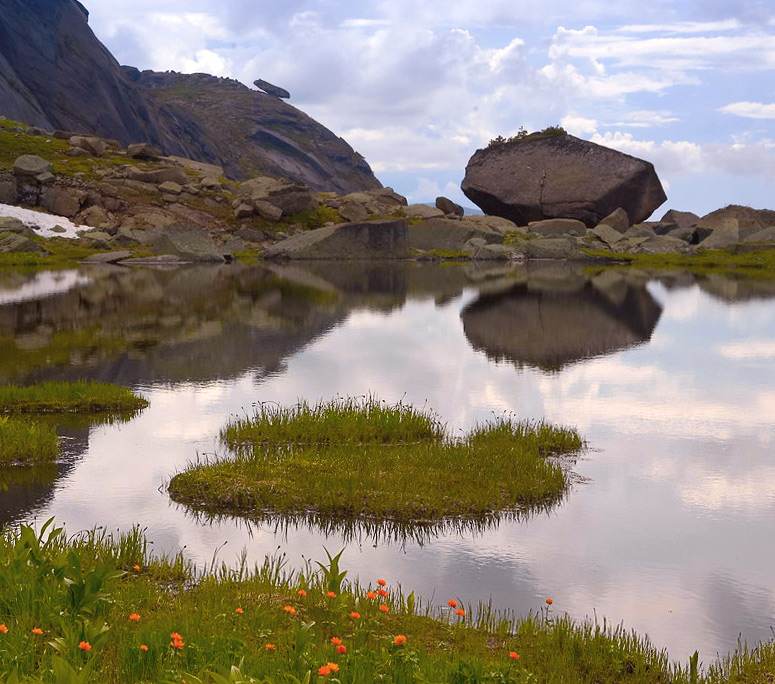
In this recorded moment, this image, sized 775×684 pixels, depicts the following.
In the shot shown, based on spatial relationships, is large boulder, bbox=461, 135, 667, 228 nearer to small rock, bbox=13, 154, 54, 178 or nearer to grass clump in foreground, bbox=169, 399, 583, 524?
small rock, bbox=13, 154, 54, 178

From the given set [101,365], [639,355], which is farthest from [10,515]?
[639,355]

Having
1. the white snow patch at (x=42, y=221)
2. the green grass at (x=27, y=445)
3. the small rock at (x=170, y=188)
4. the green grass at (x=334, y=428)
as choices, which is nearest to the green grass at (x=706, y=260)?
the small rock at (x=170, y=188)

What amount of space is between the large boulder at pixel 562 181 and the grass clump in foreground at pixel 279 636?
117m

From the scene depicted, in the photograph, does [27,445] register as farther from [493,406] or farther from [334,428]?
[493,406]

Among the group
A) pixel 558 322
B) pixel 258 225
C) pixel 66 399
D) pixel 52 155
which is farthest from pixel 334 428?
pixel 52 155

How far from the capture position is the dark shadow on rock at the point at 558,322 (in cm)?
3791

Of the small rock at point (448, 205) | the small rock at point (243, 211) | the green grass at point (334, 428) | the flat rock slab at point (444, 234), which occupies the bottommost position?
the green grass at point (334, 428)

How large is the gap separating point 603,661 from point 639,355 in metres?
28.7

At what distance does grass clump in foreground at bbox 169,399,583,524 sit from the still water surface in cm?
70

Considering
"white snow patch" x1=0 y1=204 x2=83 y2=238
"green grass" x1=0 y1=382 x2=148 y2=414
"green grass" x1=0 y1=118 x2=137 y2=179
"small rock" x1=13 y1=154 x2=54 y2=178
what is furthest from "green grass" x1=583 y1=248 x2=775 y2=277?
"green grass" x1=0 y1=382 x2=148 y2=414

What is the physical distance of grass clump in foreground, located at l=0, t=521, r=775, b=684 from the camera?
841cm

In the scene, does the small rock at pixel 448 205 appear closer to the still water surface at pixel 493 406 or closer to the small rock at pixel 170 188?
the small rock at pixel 170 188

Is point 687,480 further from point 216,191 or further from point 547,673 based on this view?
point 216,191

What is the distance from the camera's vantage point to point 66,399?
2489 centimetres
